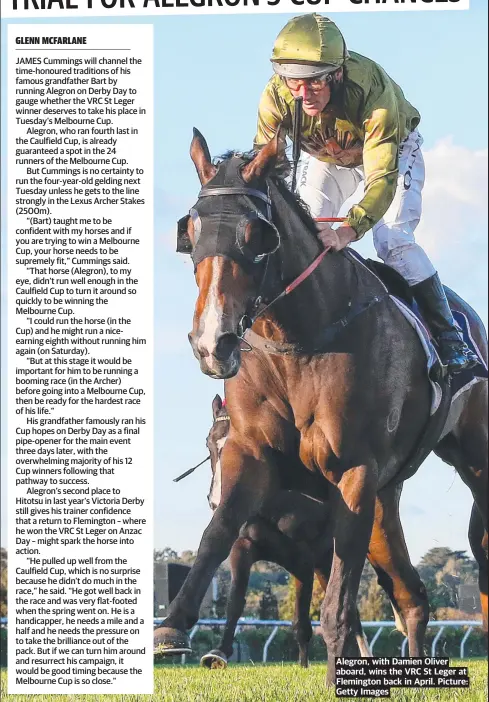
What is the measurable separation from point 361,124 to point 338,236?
771 mm

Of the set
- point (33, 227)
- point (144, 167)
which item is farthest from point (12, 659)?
point (144, 167)

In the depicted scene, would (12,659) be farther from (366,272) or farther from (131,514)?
(366,272)

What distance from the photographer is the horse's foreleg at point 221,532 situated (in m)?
6.39

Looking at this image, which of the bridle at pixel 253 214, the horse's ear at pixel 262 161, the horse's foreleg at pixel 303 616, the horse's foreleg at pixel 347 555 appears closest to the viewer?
the bridle at pixel 253 214

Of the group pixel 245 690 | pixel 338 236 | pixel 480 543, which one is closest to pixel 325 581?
pixel 480 543

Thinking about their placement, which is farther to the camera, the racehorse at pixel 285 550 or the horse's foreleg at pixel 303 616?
the horse's foreleg at pixel 303 616

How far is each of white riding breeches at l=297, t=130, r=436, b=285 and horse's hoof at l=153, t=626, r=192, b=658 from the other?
2.57 meters

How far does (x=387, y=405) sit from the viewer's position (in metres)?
7.27

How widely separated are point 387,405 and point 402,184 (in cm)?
141

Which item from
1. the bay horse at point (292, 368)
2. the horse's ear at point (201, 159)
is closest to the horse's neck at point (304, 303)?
the bay horse at point (292, 368)

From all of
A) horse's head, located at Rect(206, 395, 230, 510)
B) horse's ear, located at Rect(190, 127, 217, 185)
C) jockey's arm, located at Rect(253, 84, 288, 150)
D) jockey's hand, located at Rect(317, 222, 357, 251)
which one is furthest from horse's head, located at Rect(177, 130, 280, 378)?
horse's head, located at Rect(206, 395, 230, 510)

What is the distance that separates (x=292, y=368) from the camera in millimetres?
6934

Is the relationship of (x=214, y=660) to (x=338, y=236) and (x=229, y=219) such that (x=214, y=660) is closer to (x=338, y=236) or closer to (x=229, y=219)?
(x=338, y=236)

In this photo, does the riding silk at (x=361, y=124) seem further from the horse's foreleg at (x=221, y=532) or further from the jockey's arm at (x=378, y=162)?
the horse's foreleg at (x=221, y=532)
